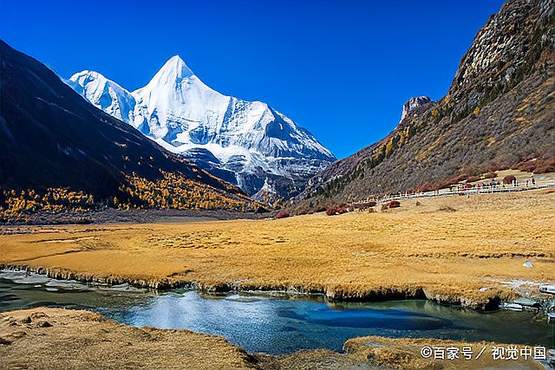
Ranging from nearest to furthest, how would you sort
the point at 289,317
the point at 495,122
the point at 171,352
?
the point at 171,352 → the point at 289,317 → the point at 495,122

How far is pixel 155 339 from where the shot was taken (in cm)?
2680

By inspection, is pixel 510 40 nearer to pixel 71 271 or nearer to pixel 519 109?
pixel 519 109

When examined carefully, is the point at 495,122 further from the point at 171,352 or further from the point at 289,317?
the point at 171,352

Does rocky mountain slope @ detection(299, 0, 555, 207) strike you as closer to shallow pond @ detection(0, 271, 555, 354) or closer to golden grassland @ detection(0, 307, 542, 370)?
shallow pond @ detection(0, 271, 555, 354)

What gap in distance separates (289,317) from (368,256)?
23.0 meters

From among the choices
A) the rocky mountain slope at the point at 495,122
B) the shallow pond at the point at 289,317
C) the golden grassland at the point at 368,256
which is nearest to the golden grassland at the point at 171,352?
the shallow pond at the point at 289,317

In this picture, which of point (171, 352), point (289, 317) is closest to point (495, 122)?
point (289, 317)

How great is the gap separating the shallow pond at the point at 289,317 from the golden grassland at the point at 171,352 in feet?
8.88

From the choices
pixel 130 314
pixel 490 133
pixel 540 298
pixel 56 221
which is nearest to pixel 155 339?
pixel 130 314

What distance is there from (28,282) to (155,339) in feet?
119

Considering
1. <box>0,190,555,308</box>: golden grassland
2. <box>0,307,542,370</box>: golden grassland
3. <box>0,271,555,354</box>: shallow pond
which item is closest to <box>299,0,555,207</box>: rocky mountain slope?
<box>0,190,555,308</box>: golden grassland

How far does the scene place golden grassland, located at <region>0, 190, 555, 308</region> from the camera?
4162 cm

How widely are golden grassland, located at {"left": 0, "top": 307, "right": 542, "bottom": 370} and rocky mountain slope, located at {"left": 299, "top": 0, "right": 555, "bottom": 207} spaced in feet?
265

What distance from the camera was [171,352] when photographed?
2397cm
